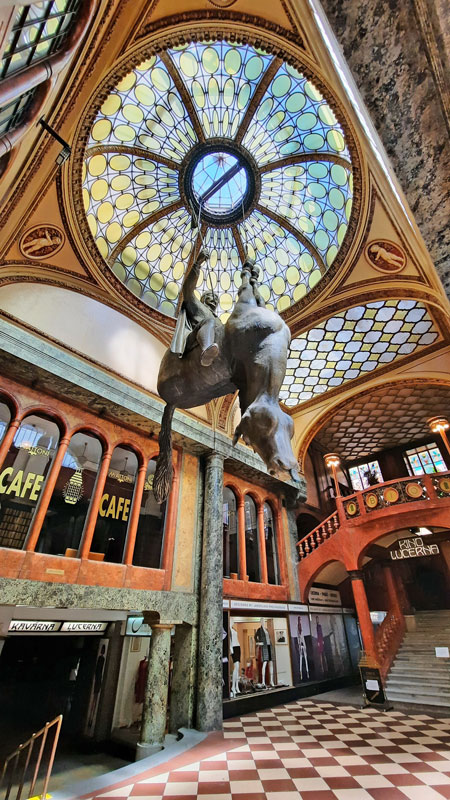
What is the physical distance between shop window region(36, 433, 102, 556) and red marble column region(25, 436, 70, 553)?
2984mm

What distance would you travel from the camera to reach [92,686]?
27.6ft

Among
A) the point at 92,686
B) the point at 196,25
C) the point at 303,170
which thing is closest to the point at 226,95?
the point at 196,25

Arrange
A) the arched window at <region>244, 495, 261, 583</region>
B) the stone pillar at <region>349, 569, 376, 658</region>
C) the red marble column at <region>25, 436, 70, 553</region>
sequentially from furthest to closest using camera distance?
1. the arched window at <region>244, 495, 261, 583</region>
2. the stone pillar at <region>349, 569, 376, 658</region>
3. the red marble column at <region>25, 436, 70, 553</region>

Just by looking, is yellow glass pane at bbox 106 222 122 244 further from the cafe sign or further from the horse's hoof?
the cafe sign

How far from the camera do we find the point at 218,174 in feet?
25.6

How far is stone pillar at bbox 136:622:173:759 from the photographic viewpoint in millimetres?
5871

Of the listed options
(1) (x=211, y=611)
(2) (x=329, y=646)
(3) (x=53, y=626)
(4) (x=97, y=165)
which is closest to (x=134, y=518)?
(1) (x=211, y=611)

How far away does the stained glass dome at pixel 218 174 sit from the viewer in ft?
20.1

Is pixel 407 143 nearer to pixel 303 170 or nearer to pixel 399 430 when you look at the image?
pixel 303 170

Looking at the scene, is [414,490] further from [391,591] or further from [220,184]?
[220,184]

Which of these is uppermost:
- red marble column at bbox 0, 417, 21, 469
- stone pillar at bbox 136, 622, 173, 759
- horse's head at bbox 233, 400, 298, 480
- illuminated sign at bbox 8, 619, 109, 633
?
red marble column at bbox 0, 417, 21, 469

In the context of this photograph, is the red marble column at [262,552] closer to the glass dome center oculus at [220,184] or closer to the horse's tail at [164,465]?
the horse's tail at [164,465]

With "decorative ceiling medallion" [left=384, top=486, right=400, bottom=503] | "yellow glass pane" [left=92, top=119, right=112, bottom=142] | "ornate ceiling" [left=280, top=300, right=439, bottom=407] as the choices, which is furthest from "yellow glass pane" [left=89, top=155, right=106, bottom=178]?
"decorative ceiling medallion" [left=384, top=486, right=400, bottom=503]

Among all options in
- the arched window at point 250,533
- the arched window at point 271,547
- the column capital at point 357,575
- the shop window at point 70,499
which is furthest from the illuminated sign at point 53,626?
the column capital at point 357,575
